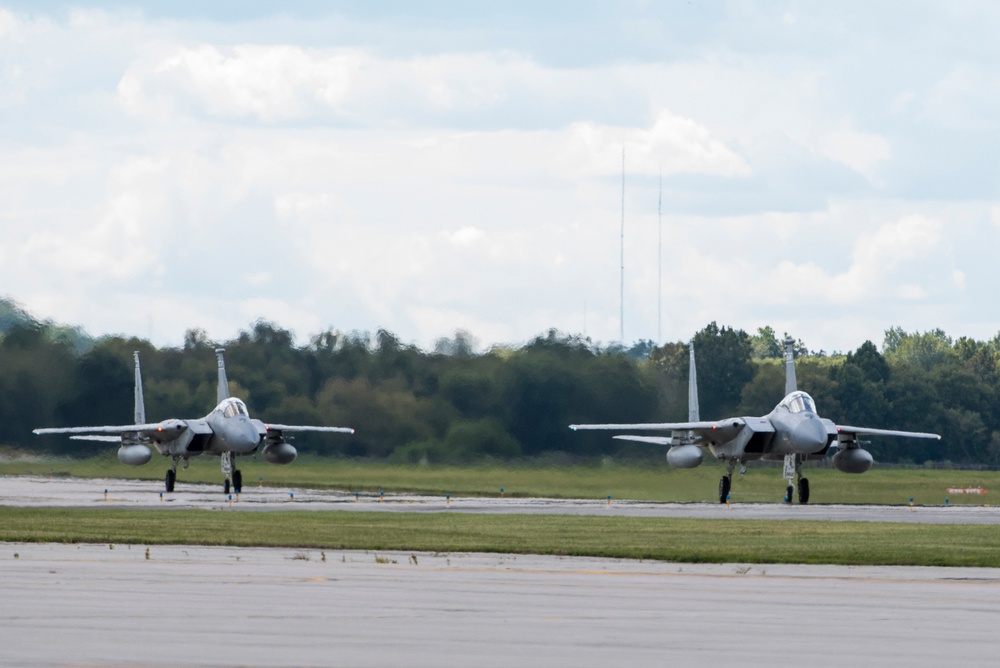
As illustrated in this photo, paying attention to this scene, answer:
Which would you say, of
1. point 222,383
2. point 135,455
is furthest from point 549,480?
point 135,455

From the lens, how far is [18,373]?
59.4 metres

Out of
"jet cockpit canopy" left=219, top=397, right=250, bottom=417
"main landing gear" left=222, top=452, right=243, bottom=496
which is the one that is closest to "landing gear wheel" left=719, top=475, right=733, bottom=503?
"main landing gear" left=222, top=452, right=243, bottom=496

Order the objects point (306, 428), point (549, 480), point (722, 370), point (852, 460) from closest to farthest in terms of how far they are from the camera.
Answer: point (852, 460) → point (549, 480) → point (306, 428) → point (722, 370)

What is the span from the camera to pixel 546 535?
83.8ft

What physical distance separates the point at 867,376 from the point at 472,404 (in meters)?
38.4

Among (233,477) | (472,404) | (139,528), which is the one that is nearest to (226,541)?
(139,528)

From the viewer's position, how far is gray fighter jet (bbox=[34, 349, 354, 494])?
47.4m

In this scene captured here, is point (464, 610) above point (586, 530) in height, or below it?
above

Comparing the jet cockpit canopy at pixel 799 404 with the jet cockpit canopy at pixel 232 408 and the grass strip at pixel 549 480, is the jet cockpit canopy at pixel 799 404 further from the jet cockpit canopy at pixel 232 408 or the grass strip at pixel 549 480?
the jet cockpit canopy at pixel 232 408

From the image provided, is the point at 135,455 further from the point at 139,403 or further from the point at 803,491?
the point at 803,491

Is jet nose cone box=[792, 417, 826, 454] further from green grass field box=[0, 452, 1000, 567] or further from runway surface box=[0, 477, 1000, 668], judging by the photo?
runway surface box=[0, 477, 1000, 668]

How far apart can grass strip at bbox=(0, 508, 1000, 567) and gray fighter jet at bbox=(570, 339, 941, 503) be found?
38.1 feet

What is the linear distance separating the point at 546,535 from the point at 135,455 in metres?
27.8

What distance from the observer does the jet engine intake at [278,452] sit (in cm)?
5056
